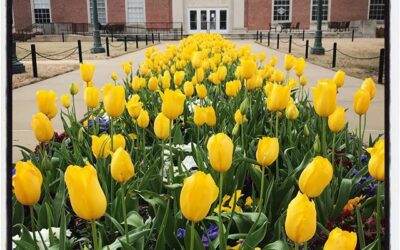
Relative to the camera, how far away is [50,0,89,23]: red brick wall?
29.3 m

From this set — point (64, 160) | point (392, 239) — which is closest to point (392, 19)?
point (392, 239)

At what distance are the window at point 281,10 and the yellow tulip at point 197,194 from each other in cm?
2985

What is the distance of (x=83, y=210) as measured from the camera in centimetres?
71

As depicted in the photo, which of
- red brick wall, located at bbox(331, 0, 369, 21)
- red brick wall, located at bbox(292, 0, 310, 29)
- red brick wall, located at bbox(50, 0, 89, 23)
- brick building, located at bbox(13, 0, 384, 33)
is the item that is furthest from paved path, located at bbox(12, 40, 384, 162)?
red brick wall, located at bbox(50, 0, 89, 23)

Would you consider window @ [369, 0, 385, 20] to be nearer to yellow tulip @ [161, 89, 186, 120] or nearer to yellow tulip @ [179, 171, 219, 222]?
yellow tulip @ [179, 171, 219, 222]

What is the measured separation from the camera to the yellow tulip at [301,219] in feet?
2.20

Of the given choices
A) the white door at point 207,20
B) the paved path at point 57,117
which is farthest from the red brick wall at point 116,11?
the paved path at point 57,117

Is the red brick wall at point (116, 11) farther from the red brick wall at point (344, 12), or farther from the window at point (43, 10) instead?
the red brick wall at point (344, 12)

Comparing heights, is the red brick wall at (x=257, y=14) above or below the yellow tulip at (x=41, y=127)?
above

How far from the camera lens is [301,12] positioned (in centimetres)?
2941

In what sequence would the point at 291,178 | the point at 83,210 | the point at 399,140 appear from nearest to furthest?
1. the point at 399,140
2. the point at 83,210
3. the point at 291,178

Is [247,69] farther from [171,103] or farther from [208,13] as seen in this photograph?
[208,13]

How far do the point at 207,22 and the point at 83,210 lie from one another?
2945 centimetres

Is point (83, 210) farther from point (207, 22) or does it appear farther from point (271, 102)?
point (207, 22)
